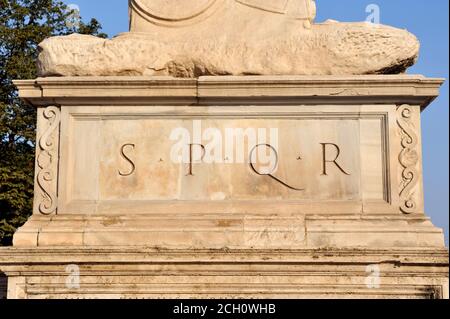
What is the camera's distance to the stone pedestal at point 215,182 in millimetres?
7242

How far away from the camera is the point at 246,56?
26.5ft

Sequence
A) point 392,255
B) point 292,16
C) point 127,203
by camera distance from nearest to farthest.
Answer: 1. point 392,255
2. point 127,203
3. point 292,16

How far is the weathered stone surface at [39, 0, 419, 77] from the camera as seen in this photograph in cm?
802

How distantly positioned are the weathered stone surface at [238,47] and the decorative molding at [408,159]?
56cm

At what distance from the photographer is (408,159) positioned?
25.4 feet

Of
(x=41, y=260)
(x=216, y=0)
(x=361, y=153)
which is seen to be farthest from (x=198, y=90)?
(x=41, y=260)

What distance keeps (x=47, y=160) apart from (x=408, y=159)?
3.70 m

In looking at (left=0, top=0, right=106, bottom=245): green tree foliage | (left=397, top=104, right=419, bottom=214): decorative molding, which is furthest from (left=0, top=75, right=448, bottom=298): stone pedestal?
(left=0, top=0, right=106, bottom=245): green tree foliage

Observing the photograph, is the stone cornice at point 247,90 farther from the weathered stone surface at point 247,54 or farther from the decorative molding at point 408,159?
the weathered stone surface at point 247,54

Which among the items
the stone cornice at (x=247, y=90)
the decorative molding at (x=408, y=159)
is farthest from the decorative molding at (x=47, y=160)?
the decorative molding at (x=408, y=159)

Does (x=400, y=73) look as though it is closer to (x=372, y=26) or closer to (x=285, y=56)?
(x=372, y=26)

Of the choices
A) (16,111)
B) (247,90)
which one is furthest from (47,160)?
(16,111)

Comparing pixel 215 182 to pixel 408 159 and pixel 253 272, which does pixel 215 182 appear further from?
pixel 408 159

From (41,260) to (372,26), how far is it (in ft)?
13.6
